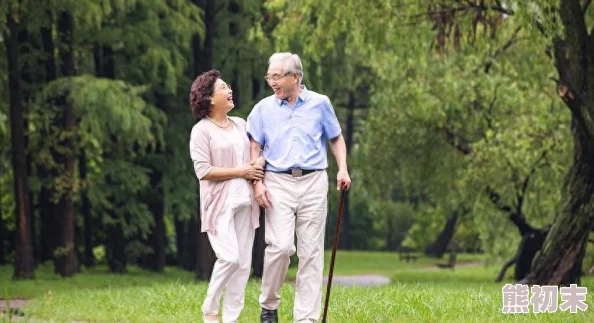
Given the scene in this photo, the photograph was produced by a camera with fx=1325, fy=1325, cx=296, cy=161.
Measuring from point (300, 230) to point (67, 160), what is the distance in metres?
18.1

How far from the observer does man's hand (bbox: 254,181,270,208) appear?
32.6 ft

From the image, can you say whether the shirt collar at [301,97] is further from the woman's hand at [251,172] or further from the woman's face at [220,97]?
the woman's hand at [251,172]

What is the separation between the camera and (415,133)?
1337 inches

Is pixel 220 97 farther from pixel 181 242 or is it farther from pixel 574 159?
pixel 181 242

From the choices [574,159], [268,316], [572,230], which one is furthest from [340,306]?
[574,159]

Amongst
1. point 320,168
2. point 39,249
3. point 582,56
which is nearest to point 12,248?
point 39,249

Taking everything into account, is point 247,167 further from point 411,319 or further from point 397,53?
point 397,53

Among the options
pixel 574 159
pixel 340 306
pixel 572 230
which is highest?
pixel 574 159

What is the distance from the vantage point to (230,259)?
995 cm

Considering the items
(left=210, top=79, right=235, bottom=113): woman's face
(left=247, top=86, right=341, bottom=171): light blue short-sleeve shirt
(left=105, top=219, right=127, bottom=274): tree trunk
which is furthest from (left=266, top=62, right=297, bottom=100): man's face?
(left=105, top=219, right=127, bottom=274): tree trunk

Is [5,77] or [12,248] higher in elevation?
[5,77]

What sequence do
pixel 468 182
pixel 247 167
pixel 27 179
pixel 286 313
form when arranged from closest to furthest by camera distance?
1. pixel 247 167
2. pixel 286 313
3. pixel 27 179
4. pixel 468 182

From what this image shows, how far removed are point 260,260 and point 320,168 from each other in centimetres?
2112

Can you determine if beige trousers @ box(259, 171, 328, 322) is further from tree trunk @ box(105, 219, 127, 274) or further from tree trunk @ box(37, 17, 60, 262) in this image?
tree trunk @ box(105, 219, 127, 274)
